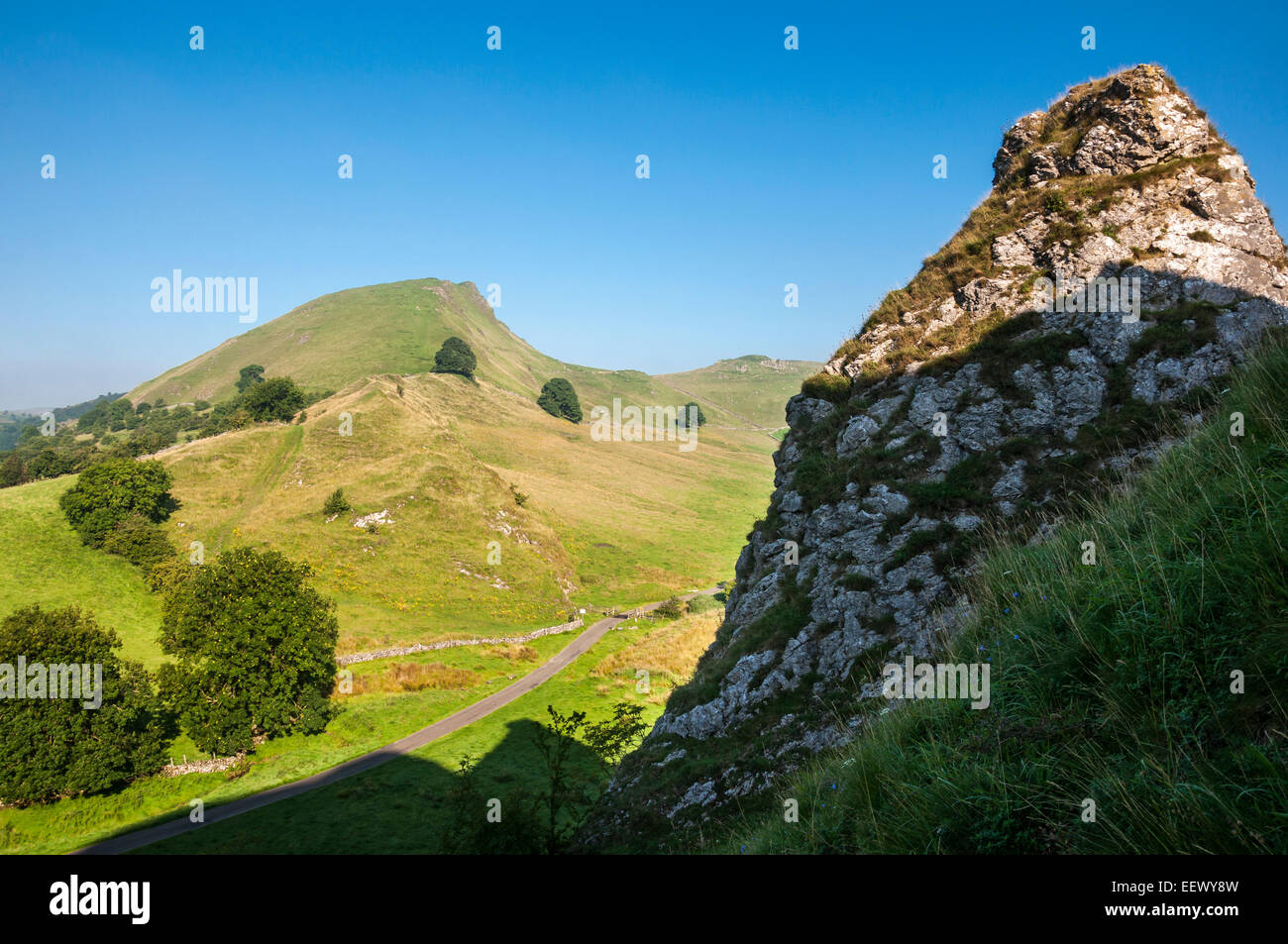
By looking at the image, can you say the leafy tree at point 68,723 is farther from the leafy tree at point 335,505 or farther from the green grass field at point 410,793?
the leafy tree at point 335,505

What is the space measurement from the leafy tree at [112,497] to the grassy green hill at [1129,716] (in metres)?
91.8

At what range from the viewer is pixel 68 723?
115ft

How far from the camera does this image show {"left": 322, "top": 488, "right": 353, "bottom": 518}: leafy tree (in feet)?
263

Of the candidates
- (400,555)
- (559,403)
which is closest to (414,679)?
(400,555)

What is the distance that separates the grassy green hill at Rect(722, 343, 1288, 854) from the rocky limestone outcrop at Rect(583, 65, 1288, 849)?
618 centimetres

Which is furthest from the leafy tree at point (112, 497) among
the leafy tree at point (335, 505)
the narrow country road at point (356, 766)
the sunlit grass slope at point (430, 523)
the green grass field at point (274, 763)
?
the narrow country road at point (356, 766)

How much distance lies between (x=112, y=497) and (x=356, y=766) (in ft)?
188

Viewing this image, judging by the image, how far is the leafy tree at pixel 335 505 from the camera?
263 ft

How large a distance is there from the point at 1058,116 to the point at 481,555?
75.9 meters

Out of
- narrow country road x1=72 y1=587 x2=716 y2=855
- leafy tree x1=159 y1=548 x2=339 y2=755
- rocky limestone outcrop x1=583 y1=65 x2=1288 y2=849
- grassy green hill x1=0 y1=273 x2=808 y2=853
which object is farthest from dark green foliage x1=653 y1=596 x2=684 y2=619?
rocky limestone outcrop x1=583 y1=65 x2=1288 y2=849

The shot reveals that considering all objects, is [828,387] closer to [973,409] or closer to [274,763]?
[973,409]

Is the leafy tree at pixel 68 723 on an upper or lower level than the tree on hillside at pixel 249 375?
lower
